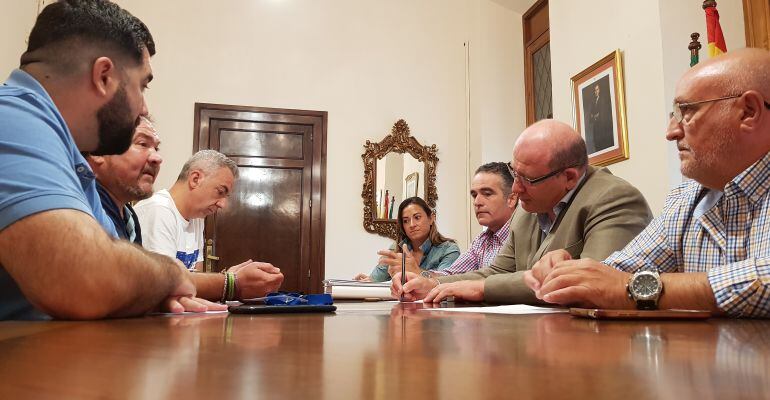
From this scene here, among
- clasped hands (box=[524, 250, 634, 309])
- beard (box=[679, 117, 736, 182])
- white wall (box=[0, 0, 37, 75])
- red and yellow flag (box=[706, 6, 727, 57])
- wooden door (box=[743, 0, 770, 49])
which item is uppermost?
white wall (box=[0, 0, 37, 75])

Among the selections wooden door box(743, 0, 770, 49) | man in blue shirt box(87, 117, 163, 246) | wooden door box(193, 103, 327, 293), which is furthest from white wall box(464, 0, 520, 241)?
man in blue shirt box(87, 117, 163, 246)

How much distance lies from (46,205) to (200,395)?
737 millimetres

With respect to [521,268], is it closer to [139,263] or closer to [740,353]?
[139,263]

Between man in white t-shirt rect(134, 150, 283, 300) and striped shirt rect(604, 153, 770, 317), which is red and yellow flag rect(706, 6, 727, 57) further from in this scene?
man in white t-shirt rect(134, 150, 283, 300)

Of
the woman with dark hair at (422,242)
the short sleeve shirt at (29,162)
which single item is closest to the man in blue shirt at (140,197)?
the short sleeve shirt at (29,162)

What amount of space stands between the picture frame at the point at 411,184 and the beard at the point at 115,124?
13.2 feet

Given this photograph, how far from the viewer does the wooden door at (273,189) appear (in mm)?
4992

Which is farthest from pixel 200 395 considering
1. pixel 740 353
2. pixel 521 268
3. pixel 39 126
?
pixel 521 268

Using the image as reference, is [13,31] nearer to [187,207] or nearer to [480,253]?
[187,207]

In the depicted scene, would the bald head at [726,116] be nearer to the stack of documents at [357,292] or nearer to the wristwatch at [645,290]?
the wristwatch at [645,290]

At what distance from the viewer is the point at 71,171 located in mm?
961

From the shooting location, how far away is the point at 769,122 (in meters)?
1.39

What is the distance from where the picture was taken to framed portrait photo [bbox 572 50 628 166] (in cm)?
326

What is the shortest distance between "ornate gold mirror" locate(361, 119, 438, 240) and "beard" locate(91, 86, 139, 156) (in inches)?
152
